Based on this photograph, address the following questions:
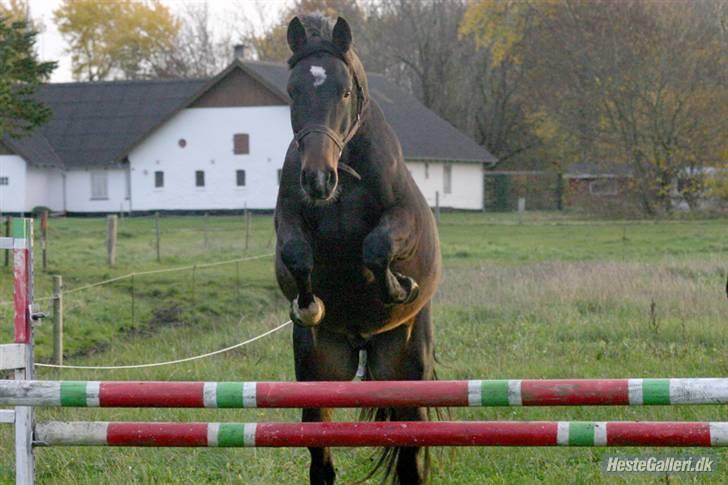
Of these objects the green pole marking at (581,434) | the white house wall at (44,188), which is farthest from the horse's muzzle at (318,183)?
the white house wall at (44,188)

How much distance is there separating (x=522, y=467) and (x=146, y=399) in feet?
9.32

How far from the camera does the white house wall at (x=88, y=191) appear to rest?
1824 inches

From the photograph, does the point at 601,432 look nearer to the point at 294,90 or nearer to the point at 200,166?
the point at 294,90

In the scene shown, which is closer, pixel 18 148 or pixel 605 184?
pixel 605 184

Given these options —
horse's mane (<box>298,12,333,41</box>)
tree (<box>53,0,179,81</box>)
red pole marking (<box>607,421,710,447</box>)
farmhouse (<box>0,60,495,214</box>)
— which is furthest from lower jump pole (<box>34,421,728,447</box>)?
tree (<box>53,0,179,81</box>)

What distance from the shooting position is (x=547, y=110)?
45.2m

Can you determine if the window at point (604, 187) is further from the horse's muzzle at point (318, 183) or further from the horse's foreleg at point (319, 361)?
the horse's muzzle at point (318, 183)

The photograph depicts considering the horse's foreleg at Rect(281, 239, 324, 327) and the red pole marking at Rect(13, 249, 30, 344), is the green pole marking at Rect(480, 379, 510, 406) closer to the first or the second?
the horse's foreleg at Rect(281, 239, 324, 327)

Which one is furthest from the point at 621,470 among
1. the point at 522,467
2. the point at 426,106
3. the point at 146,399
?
the point at 426,106

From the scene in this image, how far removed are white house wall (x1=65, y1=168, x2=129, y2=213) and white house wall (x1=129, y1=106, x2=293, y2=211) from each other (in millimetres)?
671

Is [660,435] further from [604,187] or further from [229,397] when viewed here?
[604,187]

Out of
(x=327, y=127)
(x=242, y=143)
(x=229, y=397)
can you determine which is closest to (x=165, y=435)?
(x=229, y=397)

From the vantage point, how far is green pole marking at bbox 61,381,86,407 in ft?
15.2

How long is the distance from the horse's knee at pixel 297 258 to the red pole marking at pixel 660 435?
1600 millimetres
